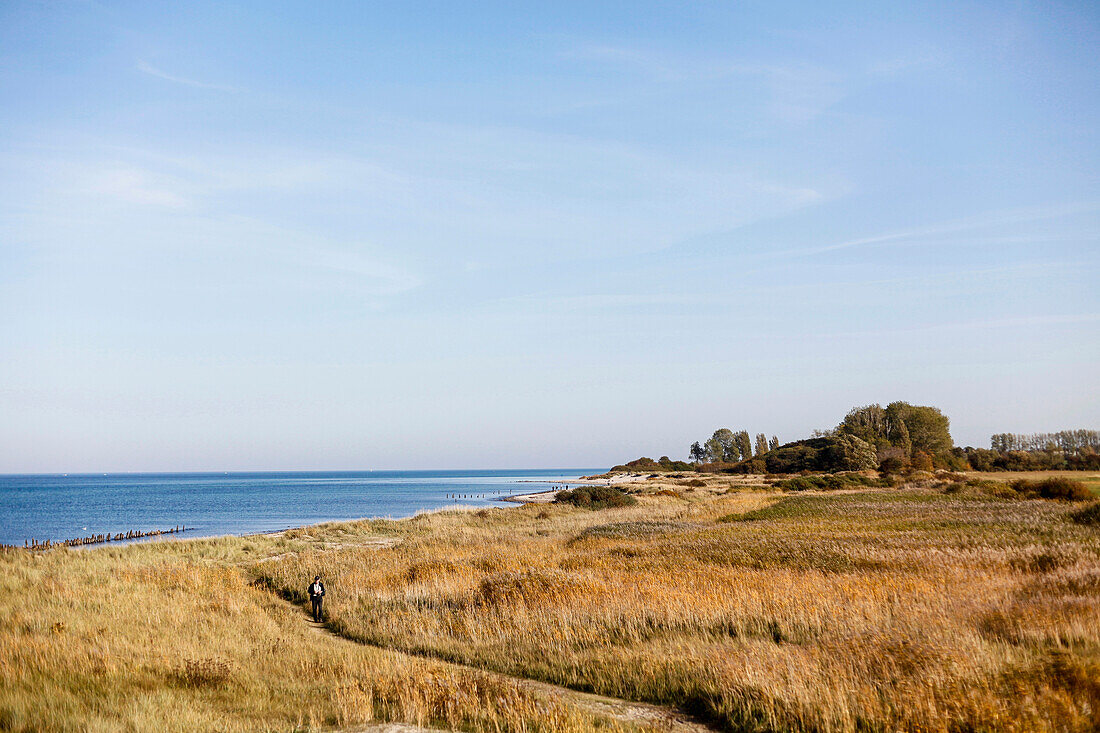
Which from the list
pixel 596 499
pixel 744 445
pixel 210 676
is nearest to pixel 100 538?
pixel 596 499

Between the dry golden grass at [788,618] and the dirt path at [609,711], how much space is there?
1.17ft

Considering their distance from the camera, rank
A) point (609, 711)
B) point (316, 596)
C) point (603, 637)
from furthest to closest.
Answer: point (316, 596)
point (603, 637)
point (609, 711)

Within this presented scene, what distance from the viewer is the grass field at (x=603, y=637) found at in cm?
891

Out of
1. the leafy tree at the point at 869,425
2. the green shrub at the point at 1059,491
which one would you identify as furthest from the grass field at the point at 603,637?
the leafy tree at the point at 869,425

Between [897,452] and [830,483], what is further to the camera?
[897,452]

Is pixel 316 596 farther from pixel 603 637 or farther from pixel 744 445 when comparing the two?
pixel 744 445

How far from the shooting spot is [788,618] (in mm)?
13578

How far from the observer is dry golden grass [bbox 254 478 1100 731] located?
874 centimetres

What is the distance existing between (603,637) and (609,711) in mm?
3870

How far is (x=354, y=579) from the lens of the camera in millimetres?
23453

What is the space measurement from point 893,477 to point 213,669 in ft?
278

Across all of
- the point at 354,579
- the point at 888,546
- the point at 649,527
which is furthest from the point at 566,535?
the point at 888,546

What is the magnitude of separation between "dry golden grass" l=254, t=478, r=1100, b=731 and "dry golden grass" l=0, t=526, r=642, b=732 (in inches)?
73.7

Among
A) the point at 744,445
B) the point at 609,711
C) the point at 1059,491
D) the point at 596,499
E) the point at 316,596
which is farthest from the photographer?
the point at 744,445
